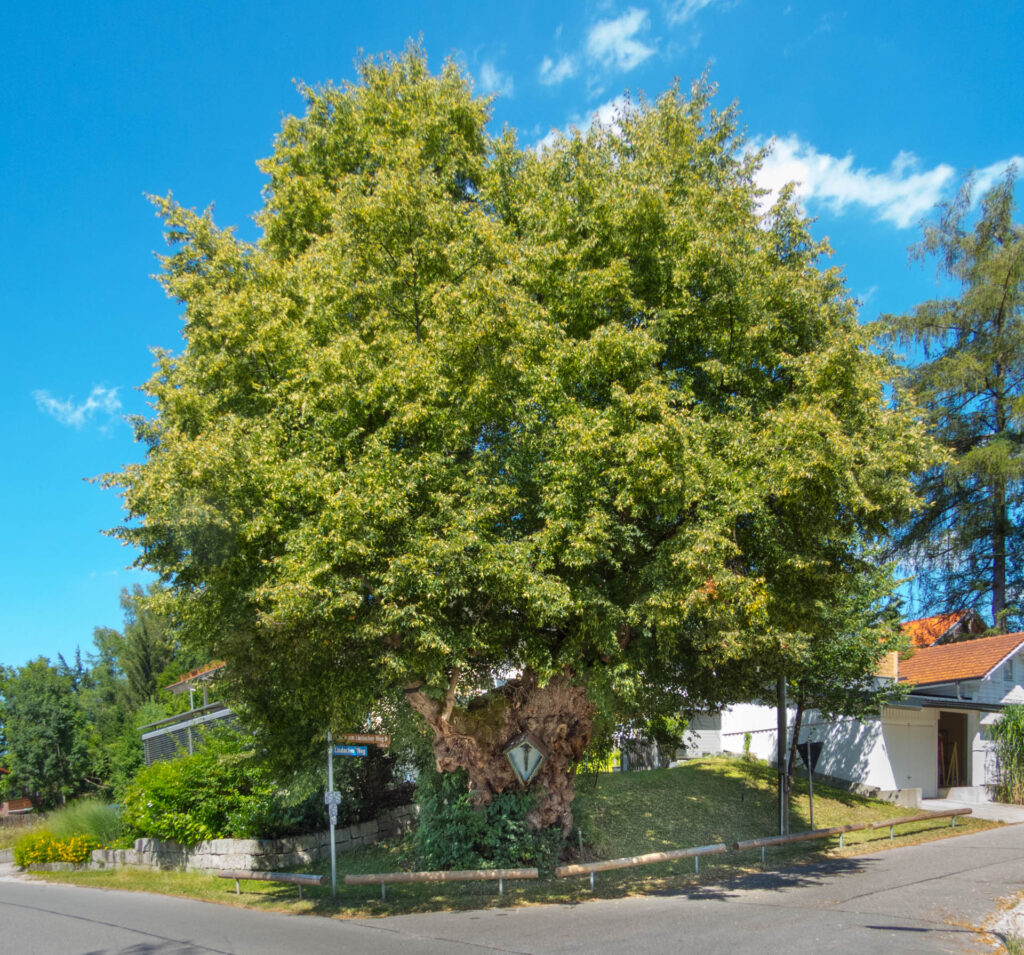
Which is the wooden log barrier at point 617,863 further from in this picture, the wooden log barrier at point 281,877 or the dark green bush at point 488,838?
the wooden log barrier at point 281,877

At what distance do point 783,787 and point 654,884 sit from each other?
5.42m

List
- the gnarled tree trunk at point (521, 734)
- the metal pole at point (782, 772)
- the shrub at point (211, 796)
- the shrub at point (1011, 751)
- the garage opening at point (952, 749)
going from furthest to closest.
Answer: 1. the garage opening at point (952, 749)
2. the shrub at point (1011, 751)
3. the metal pole at point (782, 772)
4. the shrub at point (211, 796)
5. the gnarled tree trunk at point (521, 734)

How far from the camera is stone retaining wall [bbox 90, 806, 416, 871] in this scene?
1728 cm

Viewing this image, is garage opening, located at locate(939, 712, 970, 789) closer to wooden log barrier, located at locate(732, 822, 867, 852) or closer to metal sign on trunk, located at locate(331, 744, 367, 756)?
wooden log barrier, located at locate(732, 822, 867, 852)

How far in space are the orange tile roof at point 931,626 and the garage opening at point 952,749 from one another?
4737 millimetres

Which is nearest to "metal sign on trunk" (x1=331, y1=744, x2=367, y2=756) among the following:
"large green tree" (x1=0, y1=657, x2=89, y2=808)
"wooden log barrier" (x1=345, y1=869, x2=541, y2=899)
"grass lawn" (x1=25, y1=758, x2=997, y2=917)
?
"wooden log barrier" (x1=345, y1=869, x2=541, y2=899)

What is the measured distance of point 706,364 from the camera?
1296cm

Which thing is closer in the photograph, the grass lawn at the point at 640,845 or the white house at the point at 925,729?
the grass lawn at the point at 640,845

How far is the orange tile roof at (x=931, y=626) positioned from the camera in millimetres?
34344

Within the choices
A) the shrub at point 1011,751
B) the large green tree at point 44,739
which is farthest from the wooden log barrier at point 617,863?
the large green tree at point 44,739

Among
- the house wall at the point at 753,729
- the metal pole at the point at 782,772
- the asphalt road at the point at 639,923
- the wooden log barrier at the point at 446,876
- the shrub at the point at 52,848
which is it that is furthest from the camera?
the house wall at the point at 753,729

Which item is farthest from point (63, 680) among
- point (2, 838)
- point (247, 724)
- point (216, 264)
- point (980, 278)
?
point (980, 278)

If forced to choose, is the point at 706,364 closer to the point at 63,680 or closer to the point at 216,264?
the point at 216,264

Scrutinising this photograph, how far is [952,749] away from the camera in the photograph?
97.0 feet
